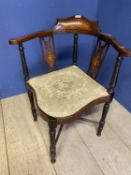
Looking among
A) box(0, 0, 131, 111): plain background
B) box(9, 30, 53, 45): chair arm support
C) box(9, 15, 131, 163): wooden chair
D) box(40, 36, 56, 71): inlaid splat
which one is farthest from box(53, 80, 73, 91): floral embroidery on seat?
box(0, 0, 131, 111): plain background

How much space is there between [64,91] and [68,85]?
0.07 metres

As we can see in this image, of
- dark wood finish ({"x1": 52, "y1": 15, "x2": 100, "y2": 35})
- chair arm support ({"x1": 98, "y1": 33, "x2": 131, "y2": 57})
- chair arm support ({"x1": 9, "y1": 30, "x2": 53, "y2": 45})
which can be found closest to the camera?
chair arm support ({"x1": 98, "y1": 33, "x2": 131, "y2": 57})

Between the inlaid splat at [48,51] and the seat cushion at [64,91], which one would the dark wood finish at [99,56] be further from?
the inlaid splat at [48,51]

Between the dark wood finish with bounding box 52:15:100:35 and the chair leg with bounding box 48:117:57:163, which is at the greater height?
the dark wood finish with bounding box 52:15:100:35

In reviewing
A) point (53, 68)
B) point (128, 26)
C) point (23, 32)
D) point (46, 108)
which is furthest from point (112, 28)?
point (46, 108)

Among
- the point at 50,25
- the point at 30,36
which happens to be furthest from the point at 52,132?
the point at 50,25

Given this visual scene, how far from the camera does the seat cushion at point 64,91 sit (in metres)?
1.02

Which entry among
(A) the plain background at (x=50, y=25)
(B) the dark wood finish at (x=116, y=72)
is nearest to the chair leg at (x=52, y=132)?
(B) the dark wood finish at (x=116, y=72)

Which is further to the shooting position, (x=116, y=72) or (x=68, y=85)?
(x=68, y=85)

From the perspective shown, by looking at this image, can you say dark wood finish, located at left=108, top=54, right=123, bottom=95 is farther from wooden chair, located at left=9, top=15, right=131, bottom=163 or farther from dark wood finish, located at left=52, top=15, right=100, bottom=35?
dark wood finish, located at left=52, top=15, right=100, bottom=35

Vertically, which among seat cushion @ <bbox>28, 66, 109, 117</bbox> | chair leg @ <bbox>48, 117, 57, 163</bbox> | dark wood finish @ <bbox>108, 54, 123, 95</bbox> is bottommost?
chair leg @ <bbox>48, 117, 57, 163</bbox>

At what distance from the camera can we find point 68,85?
1.18 meters

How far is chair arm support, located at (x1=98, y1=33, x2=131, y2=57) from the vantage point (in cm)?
97

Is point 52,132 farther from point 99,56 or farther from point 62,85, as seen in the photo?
point 99,56
